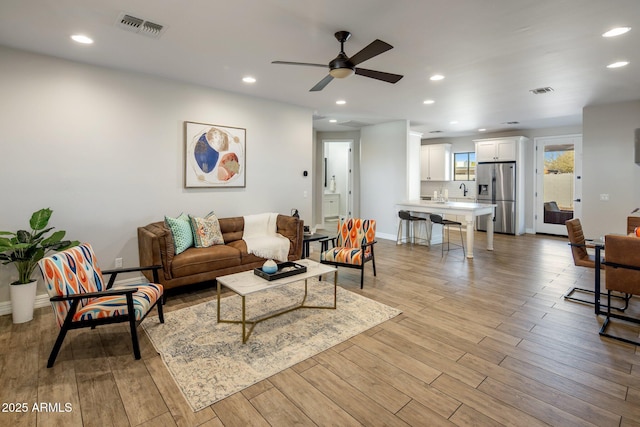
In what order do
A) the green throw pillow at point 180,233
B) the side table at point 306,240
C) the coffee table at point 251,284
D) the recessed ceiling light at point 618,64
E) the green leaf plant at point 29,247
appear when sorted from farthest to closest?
the side table at point 306,240
the green throw pillow at point 180,233
the recessed ceiling light at point 618,64
the green leaf plant at point 29,247
the coffee table at point 251,284

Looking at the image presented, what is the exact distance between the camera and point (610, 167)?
5516 millimetres

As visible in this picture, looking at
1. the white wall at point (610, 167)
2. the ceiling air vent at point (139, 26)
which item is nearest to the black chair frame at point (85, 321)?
the ceiling air vent at point (139, 26)

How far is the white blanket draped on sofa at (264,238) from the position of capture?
4367 millimetres

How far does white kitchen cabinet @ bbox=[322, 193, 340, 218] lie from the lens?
1005 cm

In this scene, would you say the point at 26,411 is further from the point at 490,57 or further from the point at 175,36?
the point at 490,57

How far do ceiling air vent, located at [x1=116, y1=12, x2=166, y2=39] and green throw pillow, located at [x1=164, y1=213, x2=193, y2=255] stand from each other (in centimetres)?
206

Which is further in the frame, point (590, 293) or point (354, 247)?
point (354, 247)

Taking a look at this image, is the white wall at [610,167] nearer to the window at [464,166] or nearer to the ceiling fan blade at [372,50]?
the window at [464,166]

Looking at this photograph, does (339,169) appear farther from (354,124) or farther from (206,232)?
(206,232)

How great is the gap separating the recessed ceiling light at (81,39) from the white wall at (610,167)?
7518 millimetres

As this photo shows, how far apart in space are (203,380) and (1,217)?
9.66ft

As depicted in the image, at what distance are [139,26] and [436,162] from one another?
8611 mm

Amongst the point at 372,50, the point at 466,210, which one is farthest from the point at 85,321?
the point at 466,210

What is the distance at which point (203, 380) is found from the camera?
86.0 inches
